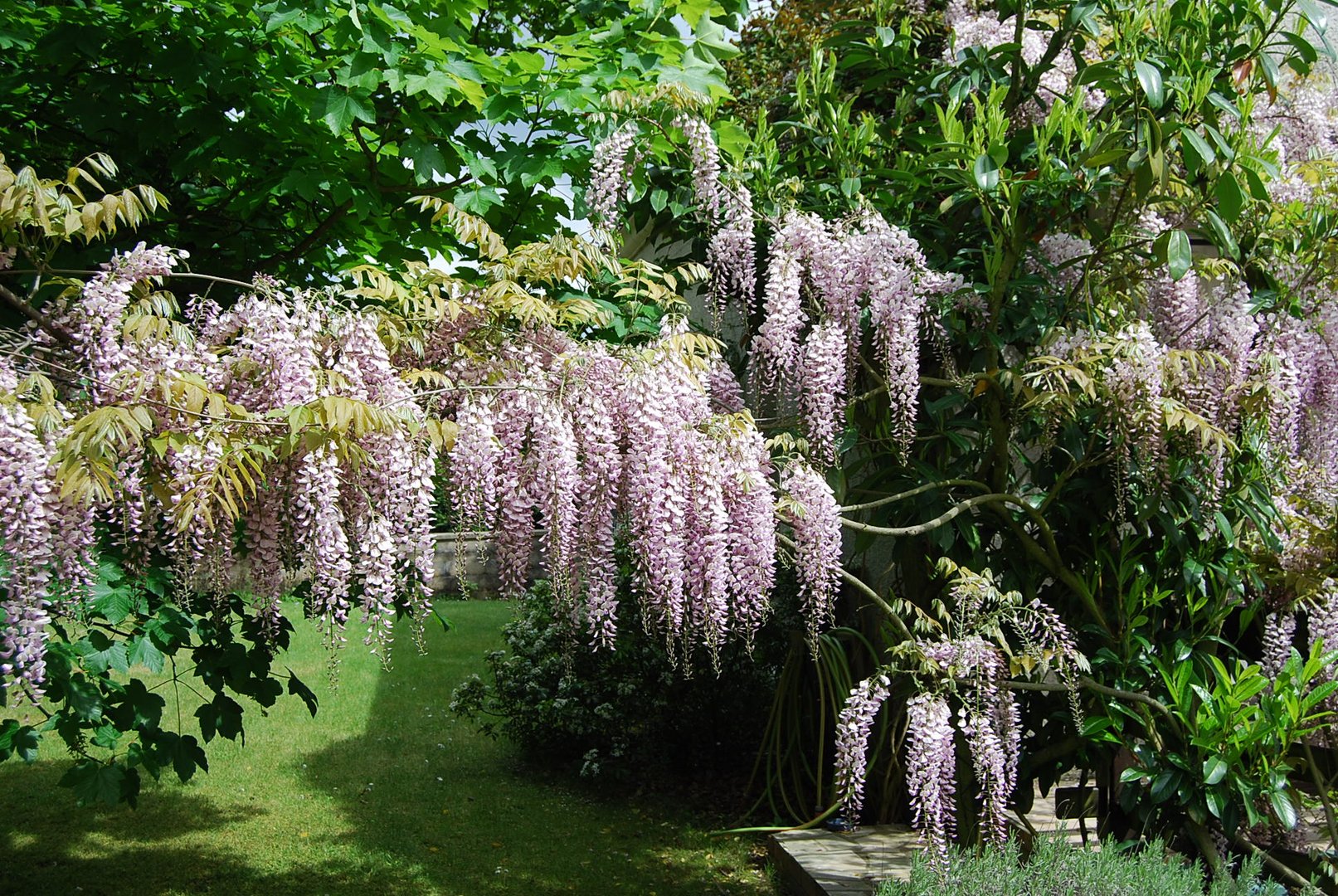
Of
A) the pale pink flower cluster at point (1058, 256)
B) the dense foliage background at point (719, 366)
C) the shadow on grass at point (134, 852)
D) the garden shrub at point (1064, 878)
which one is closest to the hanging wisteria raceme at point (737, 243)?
the dense foliage background at point (719, 366)

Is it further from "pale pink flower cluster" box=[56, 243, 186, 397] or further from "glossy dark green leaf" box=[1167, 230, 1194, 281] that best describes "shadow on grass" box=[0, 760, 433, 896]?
"glossy dark green leaf" box=[1167, 230, 1194, 281]

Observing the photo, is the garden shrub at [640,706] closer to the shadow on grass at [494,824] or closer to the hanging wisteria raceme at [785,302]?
the shadow on grass at [494,824]

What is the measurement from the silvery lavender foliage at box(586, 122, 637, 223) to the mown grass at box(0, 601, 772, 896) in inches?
113

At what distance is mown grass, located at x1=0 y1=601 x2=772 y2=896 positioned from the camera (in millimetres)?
4383

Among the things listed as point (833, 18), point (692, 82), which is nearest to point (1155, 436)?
point (692, 82)

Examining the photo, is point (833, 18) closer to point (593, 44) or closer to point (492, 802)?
point (593, 44)

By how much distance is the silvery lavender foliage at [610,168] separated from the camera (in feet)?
10.7

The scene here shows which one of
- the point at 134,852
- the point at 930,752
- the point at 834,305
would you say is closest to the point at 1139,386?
the point at 834,305

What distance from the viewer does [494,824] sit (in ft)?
16.8

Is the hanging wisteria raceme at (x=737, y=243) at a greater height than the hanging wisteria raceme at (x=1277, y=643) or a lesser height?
greater

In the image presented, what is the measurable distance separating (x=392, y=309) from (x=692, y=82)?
1.28 m

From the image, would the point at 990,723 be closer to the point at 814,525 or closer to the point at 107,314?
the point at 814,525

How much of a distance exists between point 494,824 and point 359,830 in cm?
66

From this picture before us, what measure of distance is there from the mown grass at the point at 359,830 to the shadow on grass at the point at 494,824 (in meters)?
0.01
